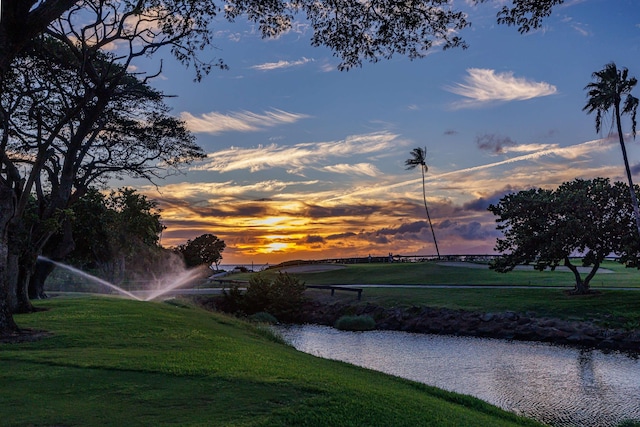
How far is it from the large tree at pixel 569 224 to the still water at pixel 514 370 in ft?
37.8

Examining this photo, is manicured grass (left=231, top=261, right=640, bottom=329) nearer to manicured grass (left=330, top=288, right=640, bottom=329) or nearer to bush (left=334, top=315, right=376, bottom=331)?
manicured grass (left=330, top=288, right=640, bottom=329)

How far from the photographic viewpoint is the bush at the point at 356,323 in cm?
3950

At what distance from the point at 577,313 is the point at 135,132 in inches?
1224

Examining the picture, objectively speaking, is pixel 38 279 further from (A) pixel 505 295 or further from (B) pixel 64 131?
(A) pixel 505 295

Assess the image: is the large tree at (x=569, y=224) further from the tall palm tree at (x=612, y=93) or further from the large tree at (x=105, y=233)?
the large tree at (x=105, y=233)

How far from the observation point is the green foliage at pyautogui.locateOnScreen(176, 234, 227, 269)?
355 ft

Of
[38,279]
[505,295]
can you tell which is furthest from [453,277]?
[38,279]

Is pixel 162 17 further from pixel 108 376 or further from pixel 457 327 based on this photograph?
pixel 457 327

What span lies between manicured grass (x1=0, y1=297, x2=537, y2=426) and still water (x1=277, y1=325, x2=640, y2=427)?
5.72 meters

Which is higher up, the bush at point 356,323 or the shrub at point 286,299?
the shrub at point 286,299

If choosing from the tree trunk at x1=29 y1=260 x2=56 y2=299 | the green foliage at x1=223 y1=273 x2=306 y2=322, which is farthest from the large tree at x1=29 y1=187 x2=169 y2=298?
the green foliage at x1=223 y1=273 x2=306 y2=322

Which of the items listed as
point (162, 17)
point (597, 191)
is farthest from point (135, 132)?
point (597, 191)

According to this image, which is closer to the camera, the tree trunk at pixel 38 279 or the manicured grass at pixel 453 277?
the tree trunk at pixel 38 279

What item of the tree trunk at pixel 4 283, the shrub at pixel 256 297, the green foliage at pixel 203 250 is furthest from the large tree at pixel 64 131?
the green foliage at pixel 203 250
